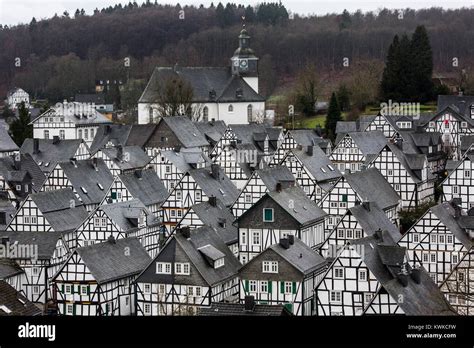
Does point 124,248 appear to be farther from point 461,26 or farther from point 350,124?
point 350,124

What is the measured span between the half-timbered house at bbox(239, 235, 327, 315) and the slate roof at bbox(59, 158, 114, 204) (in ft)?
49.6

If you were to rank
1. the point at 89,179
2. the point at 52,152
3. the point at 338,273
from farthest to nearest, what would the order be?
1. the point at 52,152
2. the point at 89,179
3. the point at 338,273

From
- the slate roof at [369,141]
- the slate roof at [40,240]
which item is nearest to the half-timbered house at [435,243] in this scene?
the slate roof at [40,240]

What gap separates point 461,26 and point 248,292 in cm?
2675

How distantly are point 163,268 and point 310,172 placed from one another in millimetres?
16643

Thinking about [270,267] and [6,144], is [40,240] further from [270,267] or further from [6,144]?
[6,144]

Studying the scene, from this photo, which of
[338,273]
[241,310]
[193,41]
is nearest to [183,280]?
[338,273]

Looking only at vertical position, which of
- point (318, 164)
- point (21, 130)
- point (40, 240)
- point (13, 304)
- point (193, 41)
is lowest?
point (21, 130)

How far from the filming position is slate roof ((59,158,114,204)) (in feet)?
151

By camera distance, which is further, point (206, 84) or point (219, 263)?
point (206, 84)

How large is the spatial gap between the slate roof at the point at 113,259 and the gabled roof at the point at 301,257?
4762 millimetres

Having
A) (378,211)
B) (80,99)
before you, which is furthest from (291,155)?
(80,99)

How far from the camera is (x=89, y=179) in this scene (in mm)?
47594

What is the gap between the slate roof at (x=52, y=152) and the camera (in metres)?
57.7
